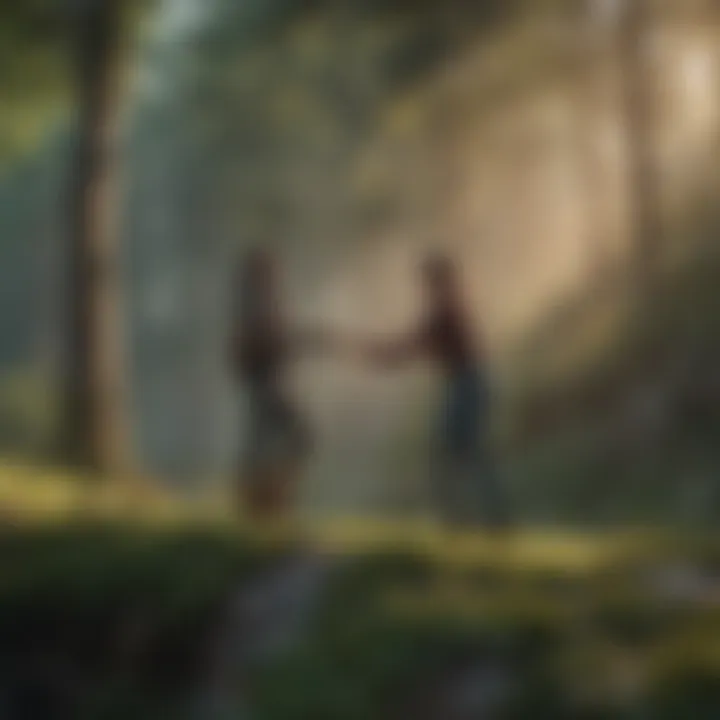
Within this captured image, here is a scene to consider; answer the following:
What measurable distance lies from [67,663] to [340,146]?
795 millimetres

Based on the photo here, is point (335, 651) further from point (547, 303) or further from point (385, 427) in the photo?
point (547, 303)

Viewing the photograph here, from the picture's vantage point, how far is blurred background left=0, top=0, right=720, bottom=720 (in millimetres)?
2279

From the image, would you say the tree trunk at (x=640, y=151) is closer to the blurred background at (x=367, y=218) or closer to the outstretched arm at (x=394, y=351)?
the blurred background at (x=367, y=218)

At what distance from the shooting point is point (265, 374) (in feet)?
7.84

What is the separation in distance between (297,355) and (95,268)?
1.01 ft

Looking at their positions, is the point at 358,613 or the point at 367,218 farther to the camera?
the point at 367,218

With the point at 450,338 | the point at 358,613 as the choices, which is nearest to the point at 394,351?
the point at 450,338

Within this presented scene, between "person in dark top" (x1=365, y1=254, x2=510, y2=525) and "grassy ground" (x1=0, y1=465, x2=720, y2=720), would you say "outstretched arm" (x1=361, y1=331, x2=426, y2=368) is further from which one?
"grassy ground" (x1=0, y1=465, x2=720, y2=720)

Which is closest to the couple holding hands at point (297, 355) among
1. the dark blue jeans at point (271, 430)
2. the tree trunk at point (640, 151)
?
the dark blue jeans at point (271, 430)

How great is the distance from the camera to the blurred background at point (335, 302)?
228 centimetres

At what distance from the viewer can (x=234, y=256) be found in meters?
2.40

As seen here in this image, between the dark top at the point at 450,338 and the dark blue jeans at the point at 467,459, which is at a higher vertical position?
the dark top at the point at 450,338

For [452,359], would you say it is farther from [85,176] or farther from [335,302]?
[85,176]

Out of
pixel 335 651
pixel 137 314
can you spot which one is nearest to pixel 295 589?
pixel 335 651
